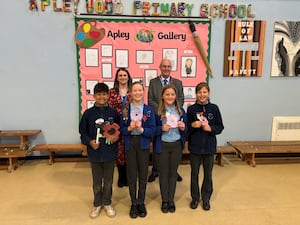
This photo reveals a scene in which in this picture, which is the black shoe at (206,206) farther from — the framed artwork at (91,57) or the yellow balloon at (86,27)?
the yellow balloon at (86,27)

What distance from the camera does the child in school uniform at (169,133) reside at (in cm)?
241

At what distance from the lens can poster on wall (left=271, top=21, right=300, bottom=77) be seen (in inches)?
155

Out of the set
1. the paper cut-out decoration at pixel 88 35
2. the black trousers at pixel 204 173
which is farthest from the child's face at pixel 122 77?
the paper cut-out decoration at pixel 88 35

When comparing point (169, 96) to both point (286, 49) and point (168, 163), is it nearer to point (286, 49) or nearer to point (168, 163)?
point (168, 163)

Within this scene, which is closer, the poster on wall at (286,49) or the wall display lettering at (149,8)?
the wall display lettering at (149,8)

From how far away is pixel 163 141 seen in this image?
8.04 ft

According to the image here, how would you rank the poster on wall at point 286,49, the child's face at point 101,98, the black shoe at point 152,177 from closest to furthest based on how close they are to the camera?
the child's face at point 101,98 → the black shoe at point 152,177 → the poster on wall at point 286,49

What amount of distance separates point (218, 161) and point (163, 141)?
174 centimetres

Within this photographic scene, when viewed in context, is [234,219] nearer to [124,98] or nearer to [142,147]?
[142,147]

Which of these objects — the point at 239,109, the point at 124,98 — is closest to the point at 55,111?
the point at 124,98

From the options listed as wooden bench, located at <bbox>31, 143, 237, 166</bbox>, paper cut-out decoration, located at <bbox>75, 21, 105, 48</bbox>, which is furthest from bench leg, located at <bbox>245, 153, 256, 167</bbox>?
paper cut-out decoration, located at <bbox>75, 21, 105, 48</bbox>

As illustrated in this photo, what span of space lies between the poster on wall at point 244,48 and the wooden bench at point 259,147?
1.02 meters

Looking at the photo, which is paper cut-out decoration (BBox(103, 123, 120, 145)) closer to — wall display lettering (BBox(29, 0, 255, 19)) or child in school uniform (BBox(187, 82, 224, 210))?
child in school uniform (BBox(187, 82, 224, 210))

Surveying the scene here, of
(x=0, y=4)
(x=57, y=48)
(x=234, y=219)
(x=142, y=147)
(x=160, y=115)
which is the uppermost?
(x=0, y=4)
